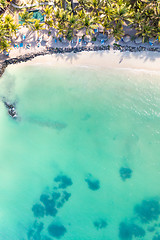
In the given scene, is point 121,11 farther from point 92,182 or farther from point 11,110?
point 92,182

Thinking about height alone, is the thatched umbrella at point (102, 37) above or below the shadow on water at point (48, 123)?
above

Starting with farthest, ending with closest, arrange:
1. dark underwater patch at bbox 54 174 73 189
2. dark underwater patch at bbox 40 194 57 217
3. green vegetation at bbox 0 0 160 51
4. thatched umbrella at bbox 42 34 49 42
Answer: thatched umbrella at bbox 42 34 49 42 < dark underwater patch at bbox 54 174 73 189 < dark underwater patch at bbox 40 194 57 217 < green vegetation at bbox 0 0 160 51

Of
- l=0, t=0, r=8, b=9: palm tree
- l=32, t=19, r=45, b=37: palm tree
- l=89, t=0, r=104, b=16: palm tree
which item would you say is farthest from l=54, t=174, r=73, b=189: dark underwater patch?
l=0, t=0, r=8, b=9: palm tree

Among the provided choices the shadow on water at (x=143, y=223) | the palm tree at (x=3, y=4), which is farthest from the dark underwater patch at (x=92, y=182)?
the palm tree at (x=3, y=4)

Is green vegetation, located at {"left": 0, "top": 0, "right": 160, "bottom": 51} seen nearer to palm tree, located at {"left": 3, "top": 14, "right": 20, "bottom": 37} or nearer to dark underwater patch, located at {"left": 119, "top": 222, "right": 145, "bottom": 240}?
palm tree, located at {"left": 3, "top": 14, "right": 20, "bottom": 37}

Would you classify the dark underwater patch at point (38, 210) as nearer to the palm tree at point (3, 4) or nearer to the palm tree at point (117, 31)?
the palm tree at point (117, 31)

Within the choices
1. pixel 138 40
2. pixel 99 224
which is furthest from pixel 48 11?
pixel 99 224
